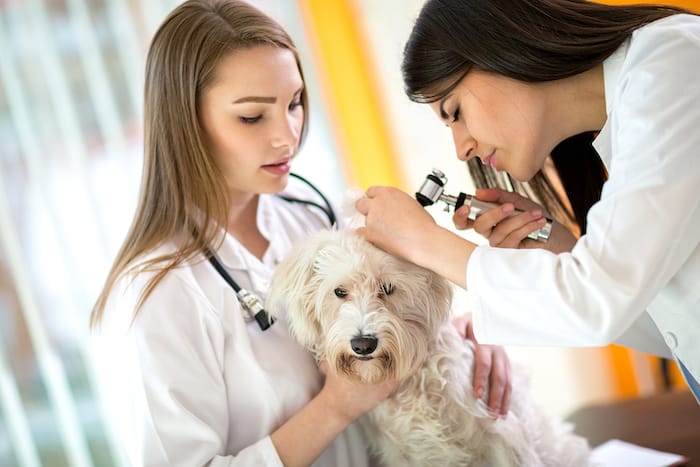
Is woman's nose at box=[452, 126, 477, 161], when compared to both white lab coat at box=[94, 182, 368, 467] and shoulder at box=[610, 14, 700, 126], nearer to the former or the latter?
shoulder at box=[610, 14, 700, 126]

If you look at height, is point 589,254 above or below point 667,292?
above

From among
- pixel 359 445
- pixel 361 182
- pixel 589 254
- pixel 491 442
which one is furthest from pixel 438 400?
pixel 361 182

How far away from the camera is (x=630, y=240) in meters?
1.02

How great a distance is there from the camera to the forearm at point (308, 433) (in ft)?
4.42

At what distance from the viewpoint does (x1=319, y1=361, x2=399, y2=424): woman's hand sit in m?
1.38

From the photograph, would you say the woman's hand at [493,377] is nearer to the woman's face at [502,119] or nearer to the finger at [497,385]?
the finger at [497,385]

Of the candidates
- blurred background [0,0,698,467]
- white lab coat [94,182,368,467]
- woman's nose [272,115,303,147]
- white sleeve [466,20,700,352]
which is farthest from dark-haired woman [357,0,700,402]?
blurred background [0,0,698,467]

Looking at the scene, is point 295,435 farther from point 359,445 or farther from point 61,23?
point 61,23

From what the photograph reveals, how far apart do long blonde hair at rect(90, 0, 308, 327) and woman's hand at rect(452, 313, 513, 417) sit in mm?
657

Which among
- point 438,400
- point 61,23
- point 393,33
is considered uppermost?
point 61,23

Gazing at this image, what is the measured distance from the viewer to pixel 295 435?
135 cm

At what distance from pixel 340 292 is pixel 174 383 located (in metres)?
0.38

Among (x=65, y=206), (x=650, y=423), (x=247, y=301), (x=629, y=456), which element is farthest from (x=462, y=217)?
(x=65, y=206)

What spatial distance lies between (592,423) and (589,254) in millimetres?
1155
